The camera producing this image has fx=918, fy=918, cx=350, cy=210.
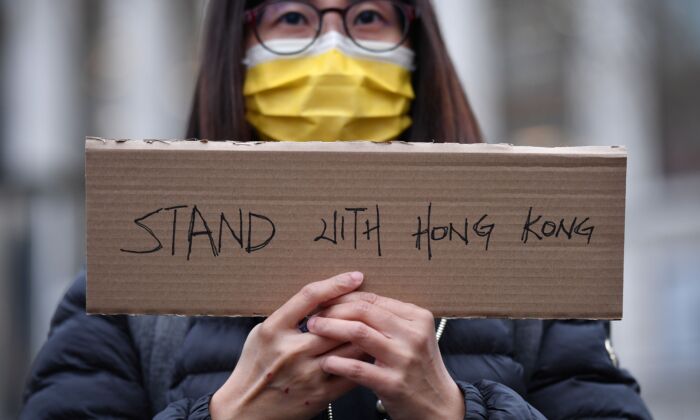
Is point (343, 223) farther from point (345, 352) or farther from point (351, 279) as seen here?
point (345, 352)

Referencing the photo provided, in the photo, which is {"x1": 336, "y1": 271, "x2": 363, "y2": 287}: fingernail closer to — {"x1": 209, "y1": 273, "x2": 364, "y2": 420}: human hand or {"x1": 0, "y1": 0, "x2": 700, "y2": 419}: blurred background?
{"x1": 209, "y1": 273, "x2": 364, "y2": 420}: human hand

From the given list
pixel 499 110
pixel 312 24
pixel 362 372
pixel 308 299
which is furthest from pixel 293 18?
pixel 499 110

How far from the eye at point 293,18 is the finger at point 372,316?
912 millimetres

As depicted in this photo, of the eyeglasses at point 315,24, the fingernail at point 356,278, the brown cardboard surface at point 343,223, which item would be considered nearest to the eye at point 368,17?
the eyeglasses at point 315,24

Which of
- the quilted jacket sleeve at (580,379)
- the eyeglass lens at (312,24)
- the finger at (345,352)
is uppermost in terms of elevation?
the eyeglass lens at (312,24)

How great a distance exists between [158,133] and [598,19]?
6568mm

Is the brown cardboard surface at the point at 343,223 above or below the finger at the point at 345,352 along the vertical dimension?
above

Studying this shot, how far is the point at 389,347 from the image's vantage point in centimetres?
162

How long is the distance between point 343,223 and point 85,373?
732 mm

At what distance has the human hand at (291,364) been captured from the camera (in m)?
1.64

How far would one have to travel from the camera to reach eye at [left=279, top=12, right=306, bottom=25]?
228cm

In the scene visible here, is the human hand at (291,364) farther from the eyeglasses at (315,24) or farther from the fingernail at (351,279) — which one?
the eyeglasses at (315,24)

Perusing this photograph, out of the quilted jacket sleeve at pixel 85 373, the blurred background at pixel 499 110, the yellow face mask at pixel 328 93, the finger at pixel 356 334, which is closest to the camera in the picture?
the finger at pixel 356 334

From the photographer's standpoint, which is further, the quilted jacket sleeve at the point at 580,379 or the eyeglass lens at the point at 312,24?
the eyeglass lens at the point at 312,24
